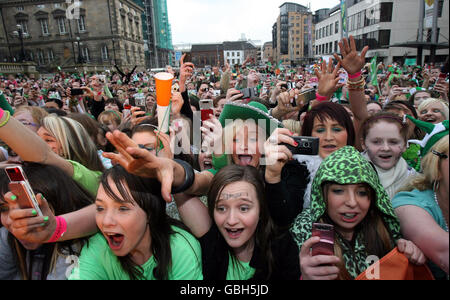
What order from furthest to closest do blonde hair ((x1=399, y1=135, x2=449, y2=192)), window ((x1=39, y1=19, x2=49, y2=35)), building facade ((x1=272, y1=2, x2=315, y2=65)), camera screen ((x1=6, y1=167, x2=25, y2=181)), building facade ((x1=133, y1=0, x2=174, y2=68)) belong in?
building facade ((x1=272, y1=2, x2=315, y2=65))
building facade ((x1=133, y1=0, x2=174, y2=68))
window ((x1=39, y1=19, x2=49, y2=35))
blonde hair ((x1=399, y1=135, x2=449, y2=192))
camera screen ((x1=6, y1=167, x2=25, y2=181))

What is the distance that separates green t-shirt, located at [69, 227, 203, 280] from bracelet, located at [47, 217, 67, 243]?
21 centimetres

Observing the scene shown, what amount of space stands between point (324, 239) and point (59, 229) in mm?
1325

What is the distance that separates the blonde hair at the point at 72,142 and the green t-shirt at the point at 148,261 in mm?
910

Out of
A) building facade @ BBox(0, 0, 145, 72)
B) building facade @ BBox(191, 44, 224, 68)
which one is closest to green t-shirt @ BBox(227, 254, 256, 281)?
building facade @ BBox(0, 0, 145, 72)

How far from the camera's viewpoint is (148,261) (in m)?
1.58

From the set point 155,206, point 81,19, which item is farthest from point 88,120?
point 81,19

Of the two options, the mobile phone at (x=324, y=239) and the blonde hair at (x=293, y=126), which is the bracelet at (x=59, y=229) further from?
the blonde hair at (x=293, y=126)

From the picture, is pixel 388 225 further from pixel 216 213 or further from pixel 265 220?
pixel 216 213

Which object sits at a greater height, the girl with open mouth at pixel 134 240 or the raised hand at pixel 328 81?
the raised hand at pixel 328 81

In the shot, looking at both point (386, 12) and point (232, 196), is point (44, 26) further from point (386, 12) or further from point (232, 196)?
point (232, 196)

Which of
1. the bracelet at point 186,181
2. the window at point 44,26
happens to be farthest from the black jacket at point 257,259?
the window at point 44,26

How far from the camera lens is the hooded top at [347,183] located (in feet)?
5.20

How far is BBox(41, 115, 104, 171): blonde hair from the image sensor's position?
228cm

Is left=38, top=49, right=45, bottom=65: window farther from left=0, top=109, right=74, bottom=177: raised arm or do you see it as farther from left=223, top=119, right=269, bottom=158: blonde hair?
left=223, top=119, right=269, bottom=158: blonde hair
